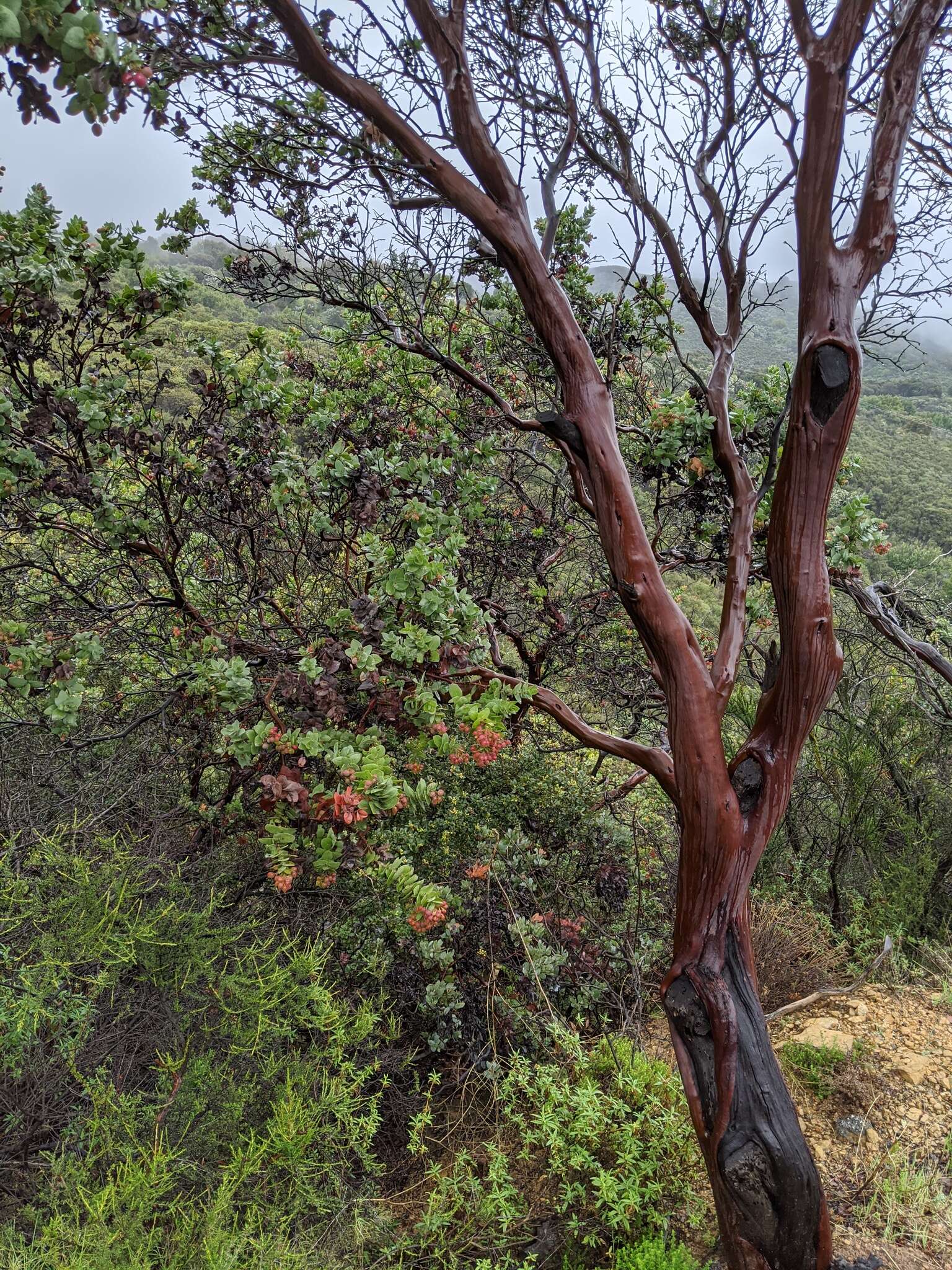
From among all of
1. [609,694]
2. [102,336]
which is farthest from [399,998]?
[102,336]

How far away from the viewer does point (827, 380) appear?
2.22 meters

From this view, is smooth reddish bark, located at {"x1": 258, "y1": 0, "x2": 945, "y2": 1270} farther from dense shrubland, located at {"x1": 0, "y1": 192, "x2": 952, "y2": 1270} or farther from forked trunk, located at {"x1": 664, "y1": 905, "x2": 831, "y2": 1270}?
dense shrubland, located at {"x1": 0, "y1": 192, "x2": 952, "y2": 1270}

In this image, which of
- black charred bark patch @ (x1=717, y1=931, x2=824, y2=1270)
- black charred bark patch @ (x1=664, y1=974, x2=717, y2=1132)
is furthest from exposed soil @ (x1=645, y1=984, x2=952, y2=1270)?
black charred bark patch @ (x1=664, y1=974, x2=717, y2=1132)

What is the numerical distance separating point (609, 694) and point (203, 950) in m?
3.36

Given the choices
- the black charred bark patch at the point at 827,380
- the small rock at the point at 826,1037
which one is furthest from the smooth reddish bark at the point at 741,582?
the small rock at the point at 826,1037

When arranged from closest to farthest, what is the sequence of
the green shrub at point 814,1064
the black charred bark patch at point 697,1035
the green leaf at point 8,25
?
the green leaf at point 8,25 → the black charred bark patch at point 697,1035 → the green shrub at point 814,1064

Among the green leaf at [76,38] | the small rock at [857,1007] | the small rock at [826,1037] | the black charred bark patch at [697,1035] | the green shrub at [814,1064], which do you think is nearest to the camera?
the green leaf at [76,38]

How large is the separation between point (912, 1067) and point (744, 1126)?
212 centimetres

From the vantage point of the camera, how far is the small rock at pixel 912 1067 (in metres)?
3.30

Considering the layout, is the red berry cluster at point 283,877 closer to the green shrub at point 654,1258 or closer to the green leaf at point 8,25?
the green shrub at point 654,1258

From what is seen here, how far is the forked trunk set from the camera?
76.6 inches

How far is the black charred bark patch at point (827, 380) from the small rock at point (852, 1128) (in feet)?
10.2

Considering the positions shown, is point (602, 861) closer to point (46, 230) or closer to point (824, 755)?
point (824, 755)

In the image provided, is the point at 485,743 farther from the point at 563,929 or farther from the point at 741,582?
the point at 563,929
